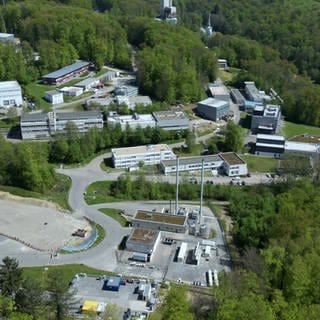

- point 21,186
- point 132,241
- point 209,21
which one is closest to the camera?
point 132,241

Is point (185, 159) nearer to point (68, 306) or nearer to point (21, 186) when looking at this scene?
point (21, 186)

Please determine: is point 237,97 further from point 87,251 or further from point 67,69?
point 87,251

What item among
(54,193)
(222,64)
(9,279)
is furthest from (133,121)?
(222,64)

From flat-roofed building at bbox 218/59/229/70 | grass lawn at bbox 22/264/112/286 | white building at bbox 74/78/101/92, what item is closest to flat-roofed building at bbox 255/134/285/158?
white building at bbox 74/78/101/92

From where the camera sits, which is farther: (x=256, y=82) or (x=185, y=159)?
(x=256, y=82)

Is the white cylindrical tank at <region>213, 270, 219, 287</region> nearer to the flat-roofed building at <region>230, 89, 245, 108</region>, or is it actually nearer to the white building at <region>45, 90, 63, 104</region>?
the flat-roofed building at <region>230, 89, 245, 108</region>

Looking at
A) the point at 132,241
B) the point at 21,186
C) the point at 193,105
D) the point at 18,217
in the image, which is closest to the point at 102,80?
the point at 193,105
